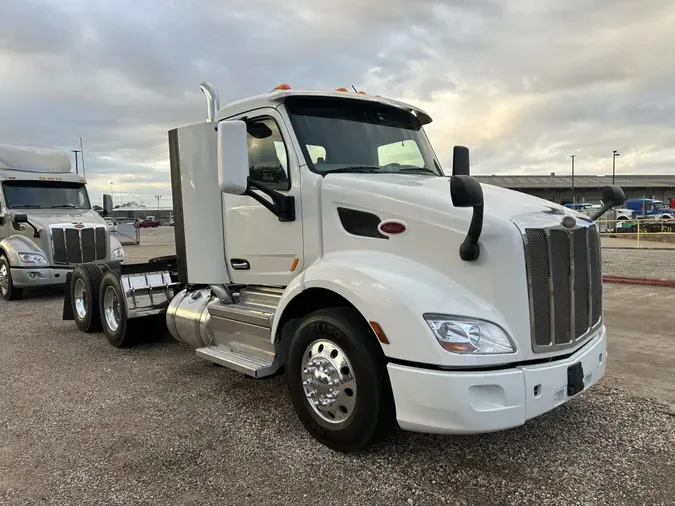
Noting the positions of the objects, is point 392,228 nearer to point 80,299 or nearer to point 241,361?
point 241,361

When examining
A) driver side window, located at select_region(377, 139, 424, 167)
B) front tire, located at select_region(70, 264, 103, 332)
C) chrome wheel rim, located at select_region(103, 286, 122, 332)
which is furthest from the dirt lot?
driver side window, located at select_region(377, 139, 424, 167)

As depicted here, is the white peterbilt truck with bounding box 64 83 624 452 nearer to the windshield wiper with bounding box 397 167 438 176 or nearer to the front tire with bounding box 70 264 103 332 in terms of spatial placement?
the windshield wiper with bounding box 397 167 438 176

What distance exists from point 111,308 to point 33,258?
15.1ft

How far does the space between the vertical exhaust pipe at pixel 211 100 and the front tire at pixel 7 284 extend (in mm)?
7602

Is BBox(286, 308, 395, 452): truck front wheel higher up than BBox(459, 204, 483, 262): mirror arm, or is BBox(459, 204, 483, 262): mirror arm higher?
BBox(459, 204, 483, 262): mirror arm

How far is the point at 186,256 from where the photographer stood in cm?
502

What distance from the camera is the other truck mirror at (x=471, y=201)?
9.45 feet

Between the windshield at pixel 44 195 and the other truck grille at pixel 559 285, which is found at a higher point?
the windshield at pixel 44 195

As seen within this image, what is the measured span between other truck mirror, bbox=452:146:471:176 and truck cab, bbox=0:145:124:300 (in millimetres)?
8693

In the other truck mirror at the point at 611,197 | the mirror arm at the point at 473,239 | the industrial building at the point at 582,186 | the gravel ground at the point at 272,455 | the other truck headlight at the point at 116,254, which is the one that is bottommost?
the gravel ground at the point at 272,455

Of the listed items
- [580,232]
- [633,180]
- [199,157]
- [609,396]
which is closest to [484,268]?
[580,232]

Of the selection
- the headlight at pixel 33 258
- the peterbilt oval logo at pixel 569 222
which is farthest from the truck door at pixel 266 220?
the headlight at pixel 33 258

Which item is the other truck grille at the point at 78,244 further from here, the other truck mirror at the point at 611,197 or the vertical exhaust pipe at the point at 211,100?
the other truck mirror at the point at 611,197

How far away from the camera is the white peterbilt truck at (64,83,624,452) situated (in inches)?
118
